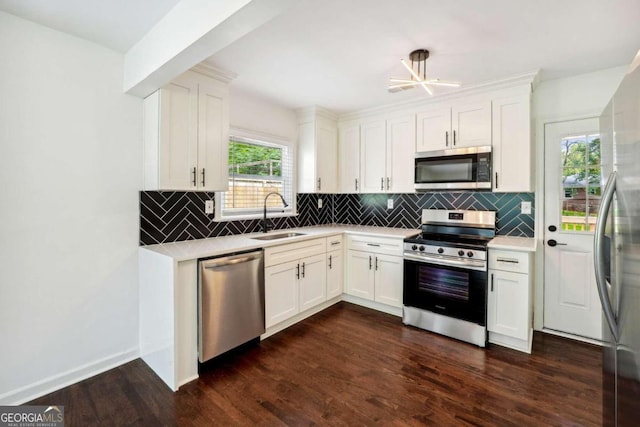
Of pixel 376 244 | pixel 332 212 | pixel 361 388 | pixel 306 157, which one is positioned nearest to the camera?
pixel 361 388

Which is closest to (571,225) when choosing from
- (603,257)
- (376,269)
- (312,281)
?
(376,269)

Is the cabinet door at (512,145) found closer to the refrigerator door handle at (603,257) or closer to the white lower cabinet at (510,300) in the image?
the white lower cabinet at (510,300)

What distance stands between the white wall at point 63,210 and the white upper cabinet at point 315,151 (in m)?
1.90

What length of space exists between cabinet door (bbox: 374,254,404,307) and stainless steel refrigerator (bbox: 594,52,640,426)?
193cm

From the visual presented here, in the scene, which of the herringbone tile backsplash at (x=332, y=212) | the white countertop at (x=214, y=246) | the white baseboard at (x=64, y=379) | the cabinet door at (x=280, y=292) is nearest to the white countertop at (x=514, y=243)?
the herringbone tile backsplash at (x=332, y=212)

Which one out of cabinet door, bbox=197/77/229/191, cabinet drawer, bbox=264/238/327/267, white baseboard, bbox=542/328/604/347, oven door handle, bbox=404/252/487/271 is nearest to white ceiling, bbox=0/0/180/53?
cabinet door, bbox=197/77/229/191

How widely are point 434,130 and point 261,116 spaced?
1964mm

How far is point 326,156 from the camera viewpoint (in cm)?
391

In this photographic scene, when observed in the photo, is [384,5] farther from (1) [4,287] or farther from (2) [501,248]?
(1) [4,287]

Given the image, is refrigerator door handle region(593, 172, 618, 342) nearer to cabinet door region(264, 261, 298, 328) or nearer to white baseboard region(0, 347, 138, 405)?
cabinet door region(264, 261, 298, 328)

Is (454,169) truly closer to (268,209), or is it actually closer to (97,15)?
(268,209)

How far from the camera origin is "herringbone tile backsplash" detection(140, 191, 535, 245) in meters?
2.58

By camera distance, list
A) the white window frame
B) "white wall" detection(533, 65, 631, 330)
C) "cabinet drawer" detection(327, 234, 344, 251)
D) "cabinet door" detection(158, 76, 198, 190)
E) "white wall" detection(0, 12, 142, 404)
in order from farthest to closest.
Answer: "cabinet drawer" detection(327, 234, 344, 251) → the white window frame → "white wall" detection(533, 65, 631, 330) → "cabinet door" detection(158, 76, 198, 190) → "white wall" detection(0, 12, 142, 404)

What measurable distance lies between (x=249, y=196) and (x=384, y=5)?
224 cm
